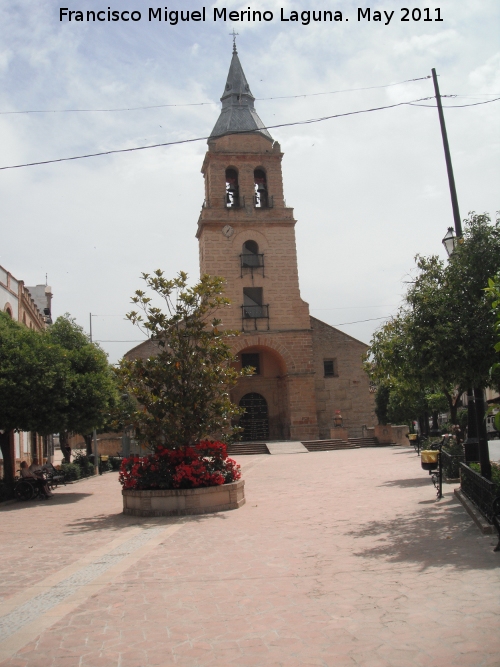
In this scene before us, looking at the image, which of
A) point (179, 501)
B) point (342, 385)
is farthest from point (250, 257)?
point (179, 501)

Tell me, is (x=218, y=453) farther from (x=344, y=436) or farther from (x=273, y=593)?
(x=344, y=436)

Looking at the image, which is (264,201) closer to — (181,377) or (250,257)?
(250,257)

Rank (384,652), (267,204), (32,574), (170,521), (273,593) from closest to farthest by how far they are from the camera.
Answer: (384,652) → (273,593) → (32,574) → (170,521) → (267,204)

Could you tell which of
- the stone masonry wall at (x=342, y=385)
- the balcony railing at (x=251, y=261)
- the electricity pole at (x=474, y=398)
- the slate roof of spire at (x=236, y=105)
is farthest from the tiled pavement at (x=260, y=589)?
the slate roof of spire at (x=236, y=105)

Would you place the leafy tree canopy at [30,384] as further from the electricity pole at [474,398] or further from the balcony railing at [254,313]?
the balcony railing at [254,313]

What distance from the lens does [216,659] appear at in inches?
190

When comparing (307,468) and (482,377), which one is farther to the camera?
(307,468)

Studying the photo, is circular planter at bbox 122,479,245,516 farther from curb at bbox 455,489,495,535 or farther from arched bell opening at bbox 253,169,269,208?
arched bell opening at bbox 253,169,269,208

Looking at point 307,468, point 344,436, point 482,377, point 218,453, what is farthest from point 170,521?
point 344,436

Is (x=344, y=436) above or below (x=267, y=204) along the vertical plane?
below

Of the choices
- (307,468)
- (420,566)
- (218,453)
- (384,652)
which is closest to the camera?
(384,652)

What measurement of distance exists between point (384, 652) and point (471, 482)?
20.9ft

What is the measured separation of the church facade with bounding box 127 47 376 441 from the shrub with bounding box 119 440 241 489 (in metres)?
21.9

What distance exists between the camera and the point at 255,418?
37656mm
